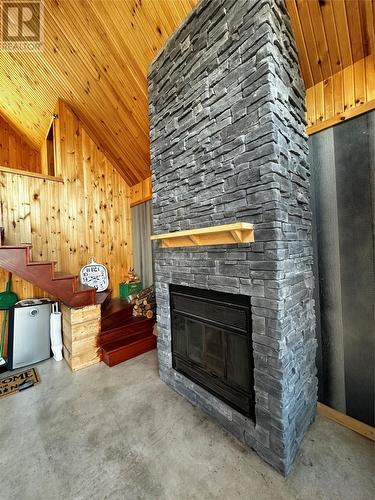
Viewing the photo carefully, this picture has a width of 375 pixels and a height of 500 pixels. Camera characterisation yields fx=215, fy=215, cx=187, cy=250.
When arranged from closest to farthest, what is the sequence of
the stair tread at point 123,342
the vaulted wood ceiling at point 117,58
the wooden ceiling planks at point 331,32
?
the wooden ceiling planks at point 331,32 → the vaulted wood ceiling at point 117,58 → the stair tread at point 123,342

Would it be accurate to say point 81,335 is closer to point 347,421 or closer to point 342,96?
point 347,421

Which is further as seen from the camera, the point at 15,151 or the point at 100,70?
the point at 15,151

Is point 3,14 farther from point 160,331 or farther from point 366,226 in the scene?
point 366,226

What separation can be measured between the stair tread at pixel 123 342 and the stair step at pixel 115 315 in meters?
0.21

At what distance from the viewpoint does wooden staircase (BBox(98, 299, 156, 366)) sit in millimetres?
2809

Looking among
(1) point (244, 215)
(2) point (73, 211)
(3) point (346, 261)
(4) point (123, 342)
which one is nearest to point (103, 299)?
(4) point (123, 342)

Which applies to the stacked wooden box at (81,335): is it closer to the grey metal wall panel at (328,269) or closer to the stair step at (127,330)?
the stair step at (127,330)

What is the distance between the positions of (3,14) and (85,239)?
2.94 m

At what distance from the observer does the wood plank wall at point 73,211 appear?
3.27 metres

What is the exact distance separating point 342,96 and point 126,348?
347cm

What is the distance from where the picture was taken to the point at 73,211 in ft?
12.4

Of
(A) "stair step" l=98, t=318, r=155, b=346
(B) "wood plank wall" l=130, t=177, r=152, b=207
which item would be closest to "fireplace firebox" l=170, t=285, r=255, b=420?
(A) "stair step" l=98, t=318, r=155, b=346

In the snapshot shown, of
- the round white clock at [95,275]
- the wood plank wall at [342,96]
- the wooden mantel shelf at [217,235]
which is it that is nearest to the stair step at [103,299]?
the round white clock at [95,275]

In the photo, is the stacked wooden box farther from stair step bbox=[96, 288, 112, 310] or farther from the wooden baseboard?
the wooden baseboard
